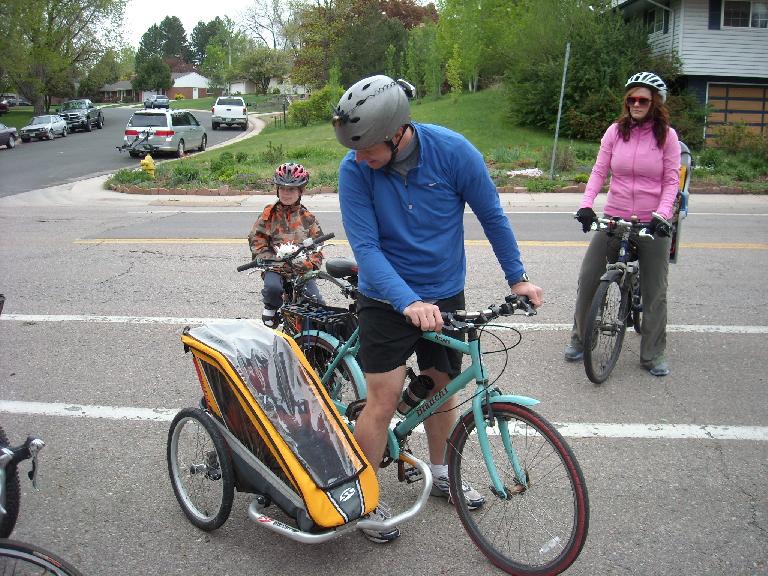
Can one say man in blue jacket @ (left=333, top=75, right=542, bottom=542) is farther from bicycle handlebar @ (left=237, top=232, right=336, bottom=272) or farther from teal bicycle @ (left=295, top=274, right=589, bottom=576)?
bicycle handlebar @ (left=237, top=232, right=336, bottom=272)

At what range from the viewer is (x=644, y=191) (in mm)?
5188

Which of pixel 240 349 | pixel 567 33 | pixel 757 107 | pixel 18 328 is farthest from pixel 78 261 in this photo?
pixel 757 107

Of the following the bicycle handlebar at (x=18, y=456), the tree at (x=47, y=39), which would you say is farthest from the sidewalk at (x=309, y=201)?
the tree at (x=47, y=39)

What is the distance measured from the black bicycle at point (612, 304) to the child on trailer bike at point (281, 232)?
1.85 metres

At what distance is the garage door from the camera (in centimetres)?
2733

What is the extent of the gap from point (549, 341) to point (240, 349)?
341cm

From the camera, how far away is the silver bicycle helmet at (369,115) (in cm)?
288

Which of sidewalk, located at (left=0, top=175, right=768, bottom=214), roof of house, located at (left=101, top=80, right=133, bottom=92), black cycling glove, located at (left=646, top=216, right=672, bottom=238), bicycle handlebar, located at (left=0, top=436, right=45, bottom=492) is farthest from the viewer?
roof of house, located at (left=101, top=80, right=133, bottom=92)

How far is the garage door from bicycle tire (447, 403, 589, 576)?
2723 centimetres

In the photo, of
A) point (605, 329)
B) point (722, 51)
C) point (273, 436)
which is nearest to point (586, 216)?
point (605, 329)

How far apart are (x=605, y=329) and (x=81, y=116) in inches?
1783

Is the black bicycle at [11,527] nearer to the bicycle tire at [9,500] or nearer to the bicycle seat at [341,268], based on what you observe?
the bicycle tire at [9,500]

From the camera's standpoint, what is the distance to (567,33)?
85.9 ft

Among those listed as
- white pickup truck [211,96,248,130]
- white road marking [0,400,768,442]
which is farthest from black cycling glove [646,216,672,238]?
white pickup truck [211,96,248,130]
